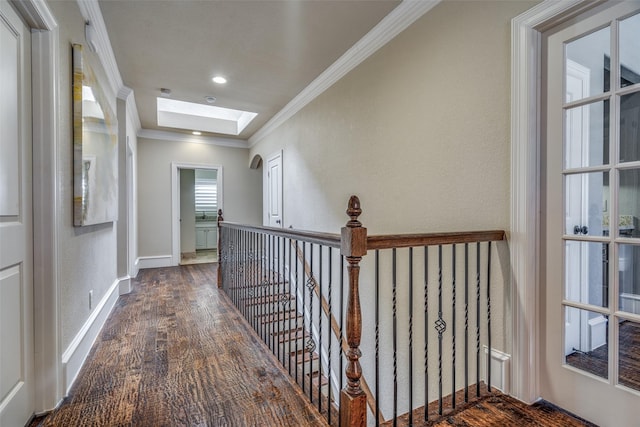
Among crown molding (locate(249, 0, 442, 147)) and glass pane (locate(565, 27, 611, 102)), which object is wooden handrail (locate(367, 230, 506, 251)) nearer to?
glass pane (locate(565, 27, 611, 102))

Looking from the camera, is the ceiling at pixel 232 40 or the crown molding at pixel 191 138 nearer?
the ceiling at pixel 232 40

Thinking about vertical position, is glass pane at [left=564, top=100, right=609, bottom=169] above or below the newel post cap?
above

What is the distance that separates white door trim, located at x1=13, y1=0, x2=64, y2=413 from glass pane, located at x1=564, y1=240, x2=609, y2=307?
2.50 metres

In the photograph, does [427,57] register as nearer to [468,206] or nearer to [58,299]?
[468,206]

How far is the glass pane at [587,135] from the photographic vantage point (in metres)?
1.35

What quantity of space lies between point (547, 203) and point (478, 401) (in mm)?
1037

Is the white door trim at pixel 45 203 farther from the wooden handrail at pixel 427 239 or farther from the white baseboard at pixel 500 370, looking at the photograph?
the white baseboard at pixel 500 370

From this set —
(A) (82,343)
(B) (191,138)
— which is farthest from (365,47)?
(B) (191,138)

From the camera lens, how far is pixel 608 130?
1.34 m

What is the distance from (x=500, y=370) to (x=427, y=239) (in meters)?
0.83

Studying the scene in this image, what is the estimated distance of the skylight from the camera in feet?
16.6

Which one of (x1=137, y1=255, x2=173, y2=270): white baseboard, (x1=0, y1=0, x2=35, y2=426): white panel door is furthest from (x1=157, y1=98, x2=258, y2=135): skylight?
(x1=0, y1=0, x2=35, y2=426): white panel door

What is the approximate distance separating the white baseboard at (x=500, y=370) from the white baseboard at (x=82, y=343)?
2.27 m

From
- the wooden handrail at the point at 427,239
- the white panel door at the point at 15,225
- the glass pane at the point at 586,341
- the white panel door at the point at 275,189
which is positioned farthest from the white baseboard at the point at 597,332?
the white panel door at the point at 275,189
